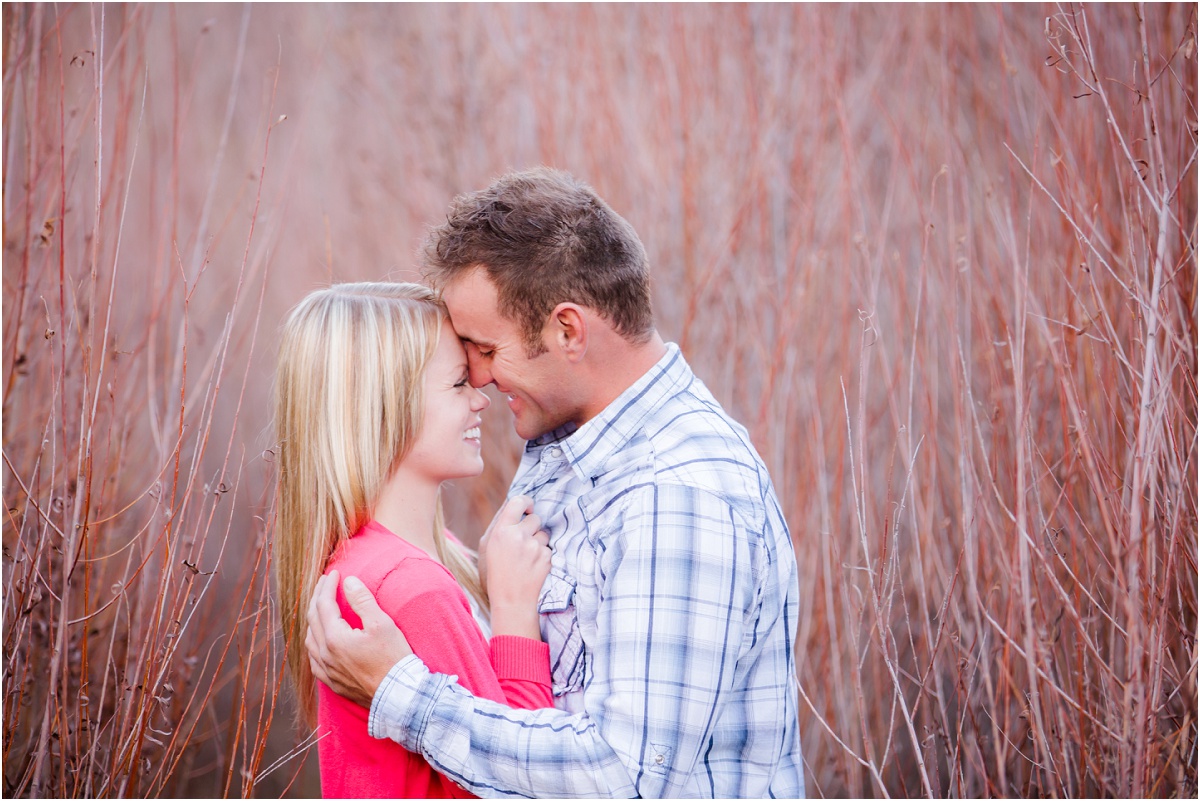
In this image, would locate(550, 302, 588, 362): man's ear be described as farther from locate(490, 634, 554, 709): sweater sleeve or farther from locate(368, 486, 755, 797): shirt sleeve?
locate(490, 634, 554, 709): sweater sleeve

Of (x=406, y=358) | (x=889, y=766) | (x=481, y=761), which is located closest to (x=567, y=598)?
(x=481, y=761)

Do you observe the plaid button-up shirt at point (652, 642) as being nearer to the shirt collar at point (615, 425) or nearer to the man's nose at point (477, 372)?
the shirt collar at point (615, 425)

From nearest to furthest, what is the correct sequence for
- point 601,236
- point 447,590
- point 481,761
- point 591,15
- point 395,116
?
point 481,761 → point 447,590 → point 601,236 → point 591,15 → point 395,116

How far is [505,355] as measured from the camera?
1.60 meters

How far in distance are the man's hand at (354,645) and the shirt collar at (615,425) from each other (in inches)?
15.4

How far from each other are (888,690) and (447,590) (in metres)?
1.89

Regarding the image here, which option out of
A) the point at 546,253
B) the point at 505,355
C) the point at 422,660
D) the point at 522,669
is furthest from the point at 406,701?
the point at 546,253

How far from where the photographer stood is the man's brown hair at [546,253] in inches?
61.0

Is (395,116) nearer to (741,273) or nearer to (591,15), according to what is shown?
(591,15)

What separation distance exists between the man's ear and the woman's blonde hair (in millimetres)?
236

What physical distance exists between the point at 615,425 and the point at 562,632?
13.6 inches

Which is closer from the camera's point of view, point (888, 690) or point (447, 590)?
point (447, 590)

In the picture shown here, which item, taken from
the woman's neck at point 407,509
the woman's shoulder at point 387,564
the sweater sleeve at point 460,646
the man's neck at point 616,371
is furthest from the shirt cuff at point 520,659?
the man's neck at point 616,371

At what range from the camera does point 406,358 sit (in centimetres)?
161
